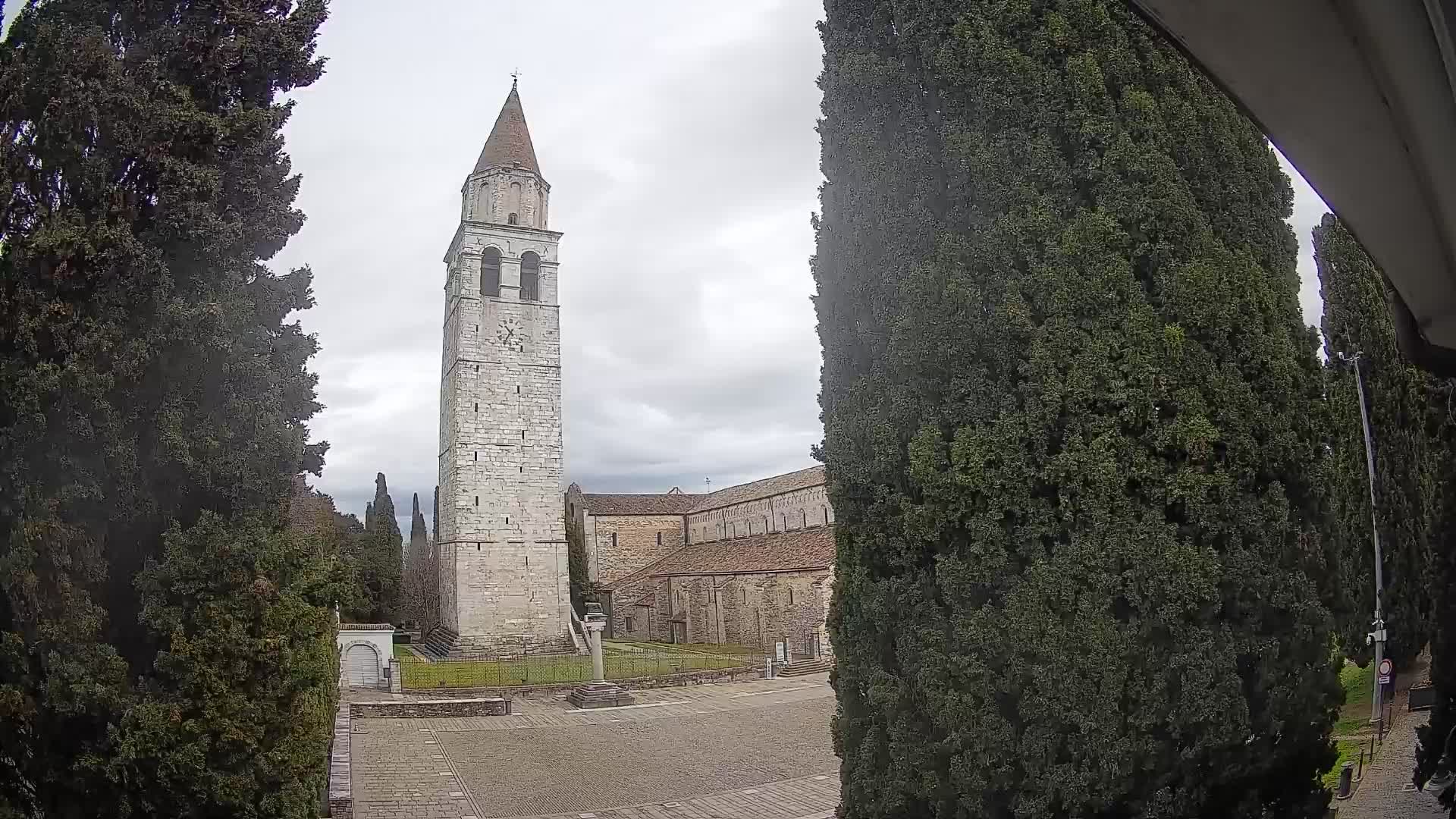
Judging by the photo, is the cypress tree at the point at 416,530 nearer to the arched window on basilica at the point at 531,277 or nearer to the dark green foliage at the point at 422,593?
the dark green foliage at the point at 422,593

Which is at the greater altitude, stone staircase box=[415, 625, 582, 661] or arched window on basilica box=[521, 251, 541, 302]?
arched window on basilica box=[521, 251, 541, 302]

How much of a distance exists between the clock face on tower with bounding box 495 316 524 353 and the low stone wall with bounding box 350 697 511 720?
15539mm

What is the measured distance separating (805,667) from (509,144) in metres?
22.8

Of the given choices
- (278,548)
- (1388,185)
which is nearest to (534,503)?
(278,548)

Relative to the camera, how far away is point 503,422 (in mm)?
32594

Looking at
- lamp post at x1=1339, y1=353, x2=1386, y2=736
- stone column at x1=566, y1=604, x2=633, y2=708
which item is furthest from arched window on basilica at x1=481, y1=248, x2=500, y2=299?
lamp post at x1=1339, y1=353, x2=1386, y2=736

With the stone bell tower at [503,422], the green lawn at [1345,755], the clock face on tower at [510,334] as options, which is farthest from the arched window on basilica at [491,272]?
the green lawn at [1345,755]

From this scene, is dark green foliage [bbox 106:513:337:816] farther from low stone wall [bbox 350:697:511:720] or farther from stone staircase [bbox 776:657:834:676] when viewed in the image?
stone staircase [bbox 776:657:834:676]

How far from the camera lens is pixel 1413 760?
10422mm

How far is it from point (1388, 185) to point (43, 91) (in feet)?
25.8

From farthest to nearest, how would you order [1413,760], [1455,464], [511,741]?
[511,741] < [1413,760] < [1455,464]

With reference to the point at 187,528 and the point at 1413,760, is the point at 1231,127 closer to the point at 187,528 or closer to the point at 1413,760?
the point at 187,528

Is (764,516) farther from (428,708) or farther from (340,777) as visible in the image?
(340,777)

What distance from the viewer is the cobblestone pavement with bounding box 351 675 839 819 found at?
1198cm
